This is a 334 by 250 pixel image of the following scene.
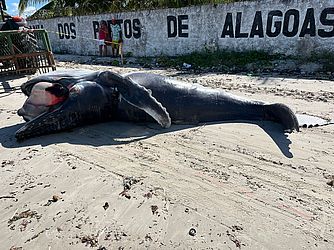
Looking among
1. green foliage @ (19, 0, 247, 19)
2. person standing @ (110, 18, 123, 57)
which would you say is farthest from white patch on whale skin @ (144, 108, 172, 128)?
person standing @ (110, 18, 123, 57)

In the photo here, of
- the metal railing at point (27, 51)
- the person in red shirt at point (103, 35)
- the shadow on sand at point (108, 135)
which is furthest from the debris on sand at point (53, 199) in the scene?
the person in red shirt at point (103, 35)

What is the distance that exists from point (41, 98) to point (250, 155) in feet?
10.1

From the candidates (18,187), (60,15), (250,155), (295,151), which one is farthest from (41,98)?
(60,15)

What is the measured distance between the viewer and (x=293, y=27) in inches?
401

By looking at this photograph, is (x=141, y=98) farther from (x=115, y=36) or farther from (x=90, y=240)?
(x=115, y=36)

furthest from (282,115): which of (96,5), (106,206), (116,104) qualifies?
(96,5)

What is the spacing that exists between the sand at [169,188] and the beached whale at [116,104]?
161 millimetres

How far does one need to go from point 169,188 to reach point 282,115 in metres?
2.18

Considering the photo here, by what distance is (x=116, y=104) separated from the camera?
4863 mm

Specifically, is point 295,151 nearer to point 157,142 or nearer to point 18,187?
point 157,142

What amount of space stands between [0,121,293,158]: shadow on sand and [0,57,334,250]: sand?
0.6 inches

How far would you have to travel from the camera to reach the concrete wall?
9.82 m

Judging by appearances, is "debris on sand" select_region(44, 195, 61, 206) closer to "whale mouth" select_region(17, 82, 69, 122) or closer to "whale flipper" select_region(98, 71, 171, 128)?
"whale flipper" select_region(98, 71, 171, 128)

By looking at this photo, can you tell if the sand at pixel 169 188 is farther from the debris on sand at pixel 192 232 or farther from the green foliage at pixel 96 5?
the green foliage at pixel 96 5
